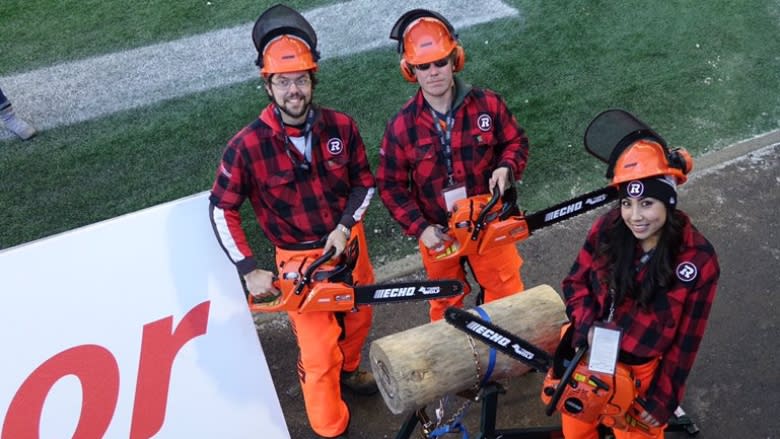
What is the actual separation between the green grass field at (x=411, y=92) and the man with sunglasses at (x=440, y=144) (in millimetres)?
1301

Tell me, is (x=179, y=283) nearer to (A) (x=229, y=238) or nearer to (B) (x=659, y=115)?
(A) (x=229, y=238)

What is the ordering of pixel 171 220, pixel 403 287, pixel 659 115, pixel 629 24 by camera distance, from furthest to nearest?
pixel 629 24, pixel 659 115, pixel 403 287, pixel 171 220

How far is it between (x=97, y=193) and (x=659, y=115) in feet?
14.6

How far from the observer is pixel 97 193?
5.32 meters

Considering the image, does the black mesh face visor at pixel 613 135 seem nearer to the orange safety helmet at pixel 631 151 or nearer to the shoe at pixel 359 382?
Answer: the orange safety helmet at pixel 631 151

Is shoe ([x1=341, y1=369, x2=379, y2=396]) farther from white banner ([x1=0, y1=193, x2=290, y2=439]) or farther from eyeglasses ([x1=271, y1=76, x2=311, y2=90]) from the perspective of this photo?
eyeglasses ([x1=271, y1=76, x2=311, y2=90])

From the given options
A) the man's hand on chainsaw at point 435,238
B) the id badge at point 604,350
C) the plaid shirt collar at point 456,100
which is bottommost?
the id badge at point 604,350

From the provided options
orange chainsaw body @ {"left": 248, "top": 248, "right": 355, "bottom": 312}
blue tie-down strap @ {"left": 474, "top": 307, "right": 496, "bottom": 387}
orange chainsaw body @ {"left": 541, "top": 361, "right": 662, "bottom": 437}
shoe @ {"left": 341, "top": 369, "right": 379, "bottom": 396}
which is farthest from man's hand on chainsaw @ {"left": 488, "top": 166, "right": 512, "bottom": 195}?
shoe @ {"left": 341, "top": 369, "right": 379, "bottom": 396}

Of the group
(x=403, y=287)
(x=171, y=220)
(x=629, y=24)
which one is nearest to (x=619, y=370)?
(x=403, y=287)

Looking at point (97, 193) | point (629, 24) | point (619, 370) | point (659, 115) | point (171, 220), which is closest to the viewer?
point (619, 370)

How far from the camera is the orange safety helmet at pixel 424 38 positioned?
3.24m

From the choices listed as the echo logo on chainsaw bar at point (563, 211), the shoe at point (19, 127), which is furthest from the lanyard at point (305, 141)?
the shoe at point (19, 127)

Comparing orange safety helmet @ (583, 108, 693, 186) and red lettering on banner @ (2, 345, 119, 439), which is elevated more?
orange safety helmet @ (583, 108, 693, 186)

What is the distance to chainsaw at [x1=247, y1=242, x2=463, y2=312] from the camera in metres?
3.15
